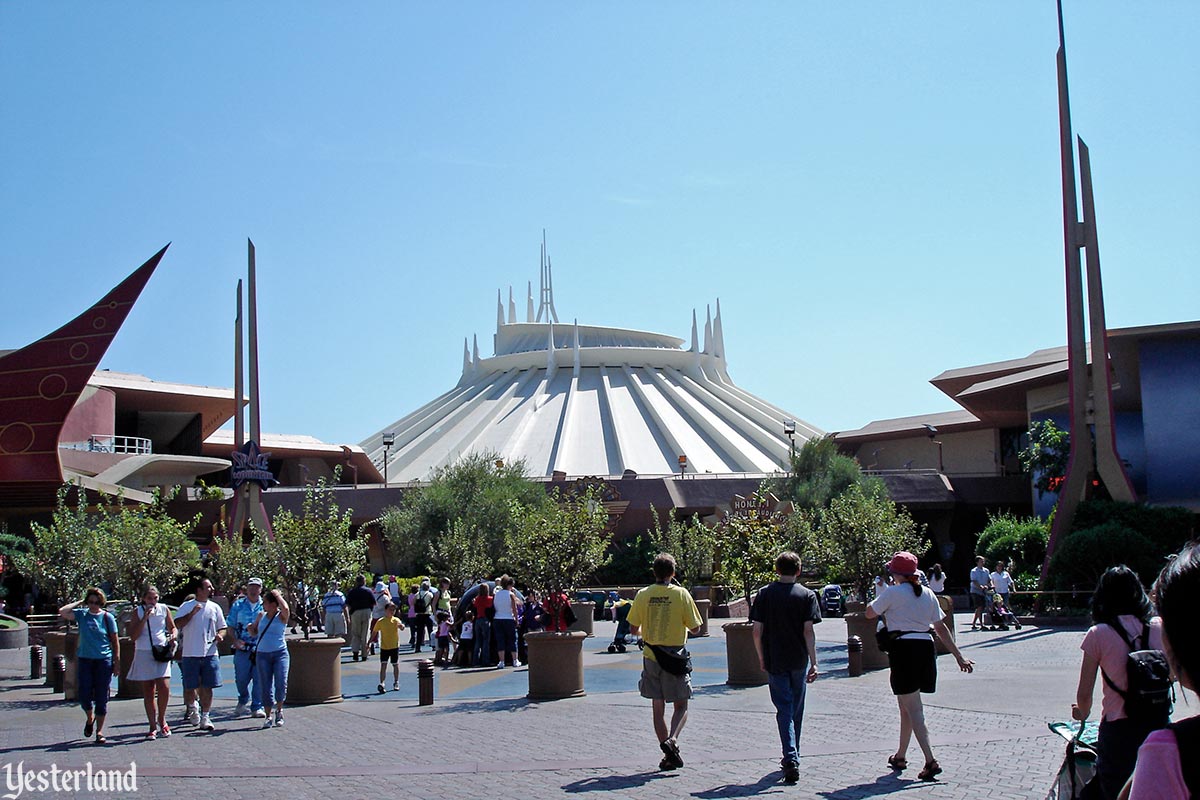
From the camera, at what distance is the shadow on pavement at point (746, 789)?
23.4 ft

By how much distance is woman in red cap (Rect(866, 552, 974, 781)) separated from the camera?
24.9 feet

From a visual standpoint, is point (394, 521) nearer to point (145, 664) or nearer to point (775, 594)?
point (145, 664)

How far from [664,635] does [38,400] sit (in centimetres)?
2693

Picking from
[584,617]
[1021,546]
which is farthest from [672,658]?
[1021,546]

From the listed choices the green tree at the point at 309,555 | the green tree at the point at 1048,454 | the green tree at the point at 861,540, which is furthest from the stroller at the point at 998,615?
the green tree at the point at 309,555

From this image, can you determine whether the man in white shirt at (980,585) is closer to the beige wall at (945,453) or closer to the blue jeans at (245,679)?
the blue jeans at (245,679)

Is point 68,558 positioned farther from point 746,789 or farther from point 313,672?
point 746,789

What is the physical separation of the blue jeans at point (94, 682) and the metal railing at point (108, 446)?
3167cm

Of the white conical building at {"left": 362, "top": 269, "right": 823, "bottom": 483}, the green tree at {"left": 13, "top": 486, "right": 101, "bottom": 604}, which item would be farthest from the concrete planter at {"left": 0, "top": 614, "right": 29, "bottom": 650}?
the white conical building at {"left": 362, "top": 269, "right": 823, "bottom": 483}

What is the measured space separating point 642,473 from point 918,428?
11794 millimetres

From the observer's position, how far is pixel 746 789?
24.0ft

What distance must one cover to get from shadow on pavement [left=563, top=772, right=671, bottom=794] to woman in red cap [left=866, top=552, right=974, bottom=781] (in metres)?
1.62

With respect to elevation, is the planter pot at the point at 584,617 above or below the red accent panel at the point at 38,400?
below

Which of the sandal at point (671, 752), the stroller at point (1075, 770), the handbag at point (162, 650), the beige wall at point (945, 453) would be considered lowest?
the sandal at point (671, 752)
